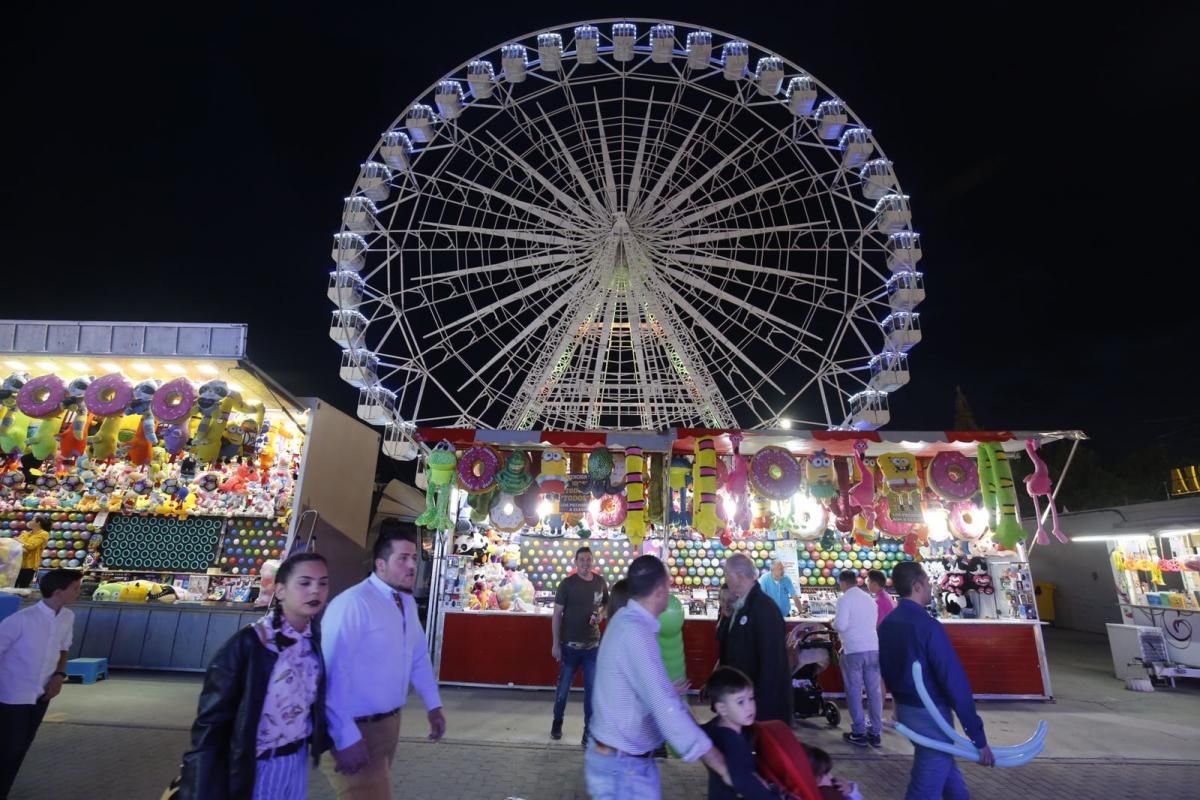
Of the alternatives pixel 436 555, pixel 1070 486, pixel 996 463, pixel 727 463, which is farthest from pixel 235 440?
pixel 1070 486

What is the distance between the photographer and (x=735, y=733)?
2.55 metres

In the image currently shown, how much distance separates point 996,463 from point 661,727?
7.93 m

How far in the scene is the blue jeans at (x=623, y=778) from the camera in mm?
2492

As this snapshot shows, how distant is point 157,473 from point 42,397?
2126mm

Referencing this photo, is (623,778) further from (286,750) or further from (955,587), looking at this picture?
(955,587)

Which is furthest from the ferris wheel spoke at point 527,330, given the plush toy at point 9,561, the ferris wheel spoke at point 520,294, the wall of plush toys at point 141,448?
the plush toy at point 9,561

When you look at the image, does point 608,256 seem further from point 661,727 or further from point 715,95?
point 661,727

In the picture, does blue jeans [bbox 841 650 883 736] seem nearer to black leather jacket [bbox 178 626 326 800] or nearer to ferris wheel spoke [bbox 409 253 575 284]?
black leather jacket [bbox 178 626 326 800]

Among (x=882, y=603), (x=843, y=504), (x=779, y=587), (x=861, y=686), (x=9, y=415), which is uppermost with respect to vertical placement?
(x=9, y=415)

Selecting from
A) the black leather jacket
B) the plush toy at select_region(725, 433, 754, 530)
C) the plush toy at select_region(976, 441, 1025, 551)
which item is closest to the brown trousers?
the black leather jacket

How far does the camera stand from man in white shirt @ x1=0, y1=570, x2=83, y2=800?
367cm

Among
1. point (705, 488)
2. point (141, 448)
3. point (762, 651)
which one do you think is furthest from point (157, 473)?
point (762, 651)

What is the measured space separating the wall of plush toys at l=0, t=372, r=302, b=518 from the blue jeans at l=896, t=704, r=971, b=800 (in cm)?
1002

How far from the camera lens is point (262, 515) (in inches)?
423
